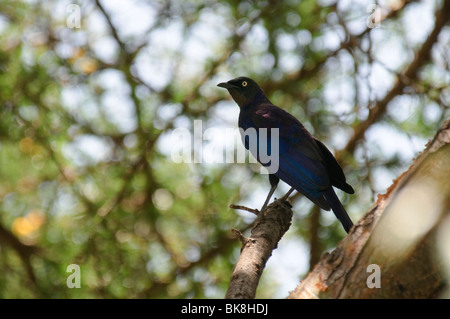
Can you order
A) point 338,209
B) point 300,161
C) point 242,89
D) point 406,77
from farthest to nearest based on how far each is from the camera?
point 406,77
point 242,89
point 300,161
point 338,209

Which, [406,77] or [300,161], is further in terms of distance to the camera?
[406,77]

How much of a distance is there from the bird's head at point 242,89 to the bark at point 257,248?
157 centimetres

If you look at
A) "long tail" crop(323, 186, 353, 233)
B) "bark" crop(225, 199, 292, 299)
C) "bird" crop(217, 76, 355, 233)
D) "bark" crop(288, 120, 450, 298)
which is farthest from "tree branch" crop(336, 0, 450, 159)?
"bark" crop(288, 120, 450, 298)

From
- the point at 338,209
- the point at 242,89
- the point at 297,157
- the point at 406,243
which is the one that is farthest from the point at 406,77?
the point at 406,243

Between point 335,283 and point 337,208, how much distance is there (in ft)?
6.15

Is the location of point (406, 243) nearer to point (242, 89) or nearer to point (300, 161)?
point (300, 161)

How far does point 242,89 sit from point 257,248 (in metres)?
2.44

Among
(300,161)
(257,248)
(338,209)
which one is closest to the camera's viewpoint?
(257,248)

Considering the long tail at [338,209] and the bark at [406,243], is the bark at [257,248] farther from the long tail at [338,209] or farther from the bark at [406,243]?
the bark at [406,243]

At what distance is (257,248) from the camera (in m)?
2.93

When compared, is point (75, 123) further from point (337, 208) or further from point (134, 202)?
point (337, 208)

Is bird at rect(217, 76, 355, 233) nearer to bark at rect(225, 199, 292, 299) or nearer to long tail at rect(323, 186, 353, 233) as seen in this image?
long tail at rect(323, 186, 353, 233)

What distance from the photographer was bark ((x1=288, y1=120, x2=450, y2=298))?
5.98ft
